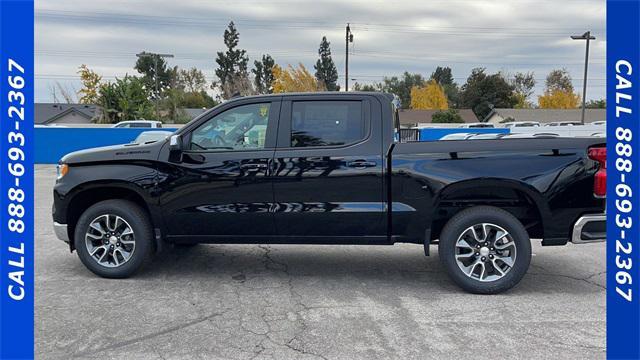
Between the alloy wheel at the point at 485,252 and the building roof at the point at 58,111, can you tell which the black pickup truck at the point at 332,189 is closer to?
the alloy wheel at the point at 485,252

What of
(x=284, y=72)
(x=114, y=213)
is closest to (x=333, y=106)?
(x=114, y=213)

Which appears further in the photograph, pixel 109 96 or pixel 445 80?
pixel 445 80

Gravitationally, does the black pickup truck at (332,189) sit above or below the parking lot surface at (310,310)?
above

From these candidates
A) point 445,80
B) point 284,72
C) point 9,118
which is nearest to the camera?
point 9,118

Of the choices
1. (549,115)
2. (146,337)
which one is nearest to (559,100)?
(549,115)

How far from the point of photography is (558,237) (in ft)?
16.1

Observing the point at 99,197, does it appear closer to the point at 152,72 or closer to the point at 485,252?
the point at 485,252

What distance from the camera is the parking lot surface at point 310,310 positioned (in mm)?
3725

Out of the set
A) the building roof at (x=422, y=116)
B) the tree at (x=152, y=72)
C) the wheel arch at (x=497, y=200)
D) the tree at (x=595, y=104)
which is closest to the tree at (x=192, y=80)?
the tree at (x=152, y=72)

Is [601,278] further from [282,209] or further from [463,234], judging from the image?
[282,209]

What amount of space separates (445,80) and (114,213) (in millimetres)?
124539

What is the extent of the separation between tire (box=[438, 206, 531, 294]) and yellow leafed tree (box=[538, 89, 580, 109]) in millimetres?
84240

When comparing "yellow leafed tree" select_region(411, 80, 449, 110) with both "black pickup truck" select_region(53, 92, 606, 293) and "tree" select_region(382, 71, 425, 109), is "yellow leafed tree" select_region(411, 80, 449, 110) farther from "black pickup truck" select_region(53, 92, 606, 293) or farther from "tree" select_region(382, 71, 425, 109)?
"black pickup truck" select_region(53, 92, 606, 293)

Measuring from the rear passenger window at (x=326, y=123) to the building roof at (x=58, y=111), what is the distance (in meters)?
60.1
